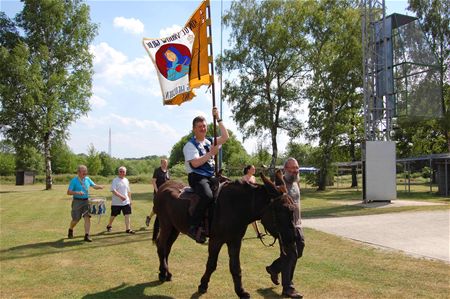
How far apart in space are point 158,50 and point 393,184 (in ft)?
54.9

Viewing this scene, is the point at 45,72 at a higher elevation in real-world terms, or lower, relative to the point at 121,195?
higher

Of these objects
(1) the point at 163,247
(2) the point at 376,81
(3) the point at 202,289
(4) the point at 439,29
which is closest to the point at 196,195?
(3) the point at 202,289

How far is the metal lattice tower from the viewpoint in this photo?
22.3 metres

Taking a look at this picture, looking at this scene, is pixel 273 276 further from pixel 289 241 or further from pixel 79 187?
pixel 79 187

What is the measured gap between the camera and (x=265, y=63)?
35969mm

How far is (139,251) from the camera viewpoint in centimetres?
988

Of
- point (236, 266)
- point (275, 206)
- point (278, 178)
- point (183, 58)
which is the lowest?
point (236, 266)

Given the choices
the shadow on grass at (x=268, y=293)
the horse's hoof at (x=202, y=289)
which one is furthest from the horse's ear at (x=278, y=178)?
the horse's hoof at (x=202, y=289)

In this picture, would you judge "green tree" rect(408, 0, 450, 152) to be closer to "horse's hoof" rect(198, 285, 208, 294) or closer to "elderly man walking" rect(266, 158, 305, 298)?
"elderly man walking" rect(266, 158, 305, 298)

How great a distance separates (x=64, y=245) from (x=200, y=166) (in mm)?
6402

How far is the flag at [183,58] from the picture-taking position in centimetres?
772

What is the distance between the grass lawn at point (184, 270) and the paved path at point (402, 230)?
0.79 m

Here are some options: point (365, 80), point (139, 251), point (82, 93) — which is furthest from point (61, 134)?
point (139, 251)

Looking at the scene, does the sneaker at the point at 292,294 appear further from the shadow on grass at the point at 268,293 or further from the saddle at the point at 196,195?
→ the saddle at the point at 196,195
